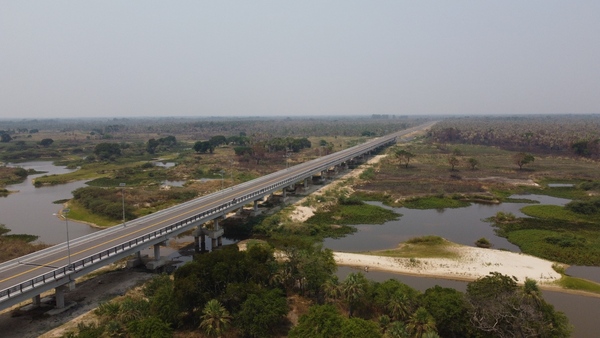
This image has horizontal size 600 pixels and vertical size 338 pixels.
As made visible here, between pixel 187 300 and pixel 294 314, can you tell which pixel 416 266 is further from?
pixel 187 300

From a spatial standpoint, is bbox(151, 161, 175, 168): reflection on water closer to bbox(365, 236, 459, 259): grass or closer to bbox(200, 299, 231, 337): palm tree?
bbox(365, 236, 459, 259): grass

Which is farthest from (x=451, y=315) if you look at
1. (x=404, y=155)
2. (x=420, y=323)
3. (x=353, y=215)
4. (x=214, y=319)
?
(x=404, y=155)

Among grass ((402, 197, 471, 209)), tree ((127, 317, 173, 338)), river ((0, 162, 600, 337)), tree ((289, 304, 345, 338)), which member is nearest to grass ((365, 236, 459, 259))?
river ((0, 162, 600, 337))

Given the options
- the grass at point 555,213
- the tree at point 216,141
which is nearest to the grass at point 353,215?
the grass at point 555,213

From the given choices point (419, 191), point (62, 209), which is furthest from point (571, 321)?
point (62, 209)

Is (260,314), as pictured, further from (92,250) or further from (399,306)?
(92,250)

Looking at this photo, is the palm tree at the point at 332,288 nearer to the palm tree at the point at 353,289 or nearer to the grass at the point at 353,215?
the palm tree at the point at 353,289
